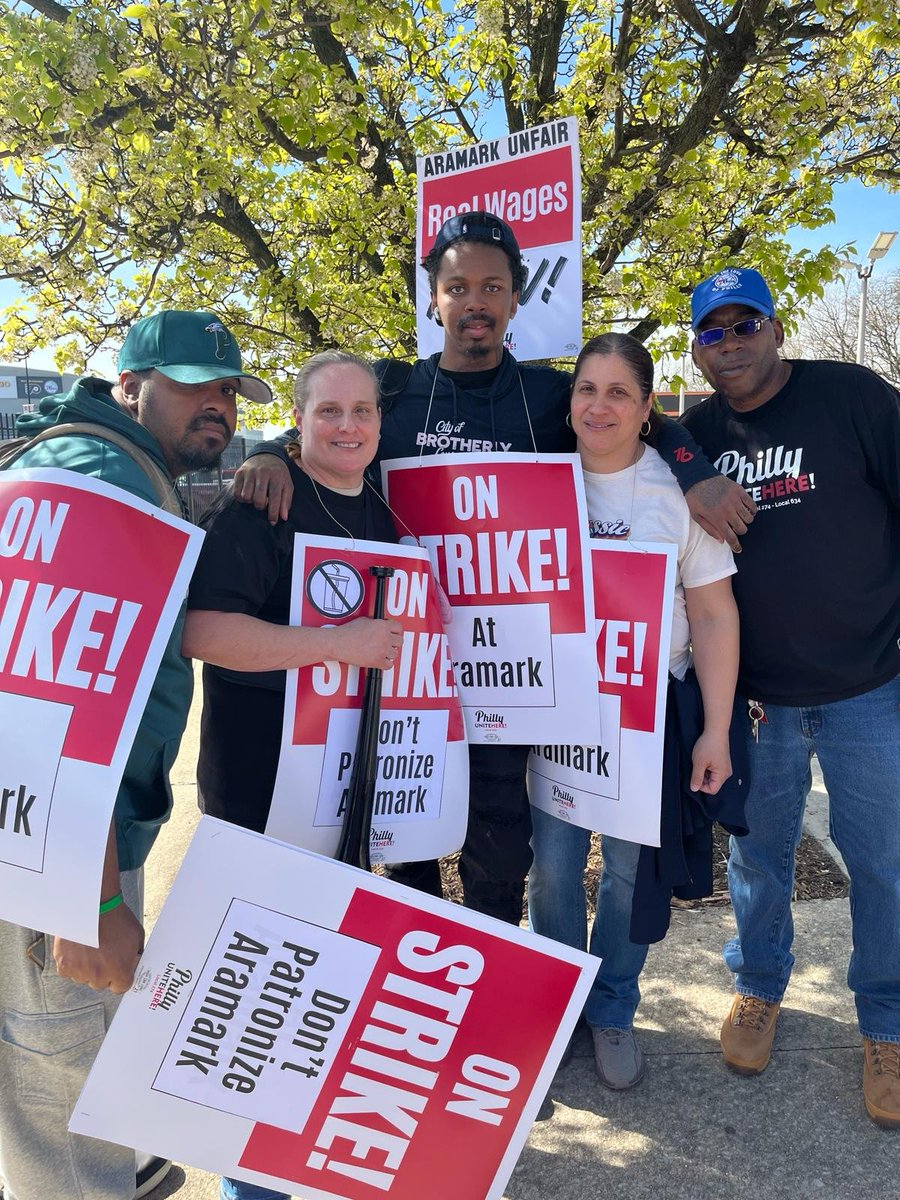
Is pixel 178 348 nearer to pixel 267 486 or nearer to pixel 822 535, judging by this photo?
pixel 267 486

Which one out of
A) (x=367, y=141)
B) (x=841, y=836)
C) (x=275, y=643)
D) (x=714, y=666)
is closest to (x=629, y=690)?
(x=714, y=666)

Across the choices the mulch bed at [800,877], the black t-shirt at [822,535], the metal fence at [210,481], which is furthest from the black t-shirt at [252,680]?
the metal fence at [210,481]

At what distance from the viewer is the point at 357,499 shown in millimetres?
2406

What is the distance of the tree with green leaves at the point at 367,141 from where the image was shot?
407 cm

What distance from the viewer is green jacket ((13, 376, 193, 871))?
1.85 metres

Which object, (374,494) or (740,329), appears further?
(740,329)

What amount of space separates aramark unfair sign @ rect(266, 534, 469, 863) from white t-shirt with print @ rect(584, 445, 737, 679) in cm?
62

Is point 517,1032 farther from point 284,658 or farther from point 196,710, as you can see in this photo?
point 196,710

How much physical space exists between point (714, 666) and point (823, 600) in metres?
0.40

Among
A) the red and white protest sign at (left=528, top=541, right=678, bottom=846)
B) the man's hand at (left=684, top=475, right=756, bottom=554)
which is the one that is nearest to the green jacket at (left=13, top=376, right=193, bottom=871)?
the red and white protest sign at (left=528, top=541, right=678, bottom=846)

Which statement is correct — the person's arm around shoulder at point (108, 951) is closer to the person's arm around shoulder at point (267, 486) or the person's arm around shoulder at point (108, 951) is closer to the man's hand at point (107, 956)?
the man's hand at point (107, 956)

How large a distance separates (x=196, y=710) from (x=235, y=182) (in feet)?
13.4

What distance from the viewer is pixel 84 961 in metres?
1.78

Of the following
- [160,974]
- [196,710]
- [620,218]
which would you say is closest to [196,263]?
[620,218]
